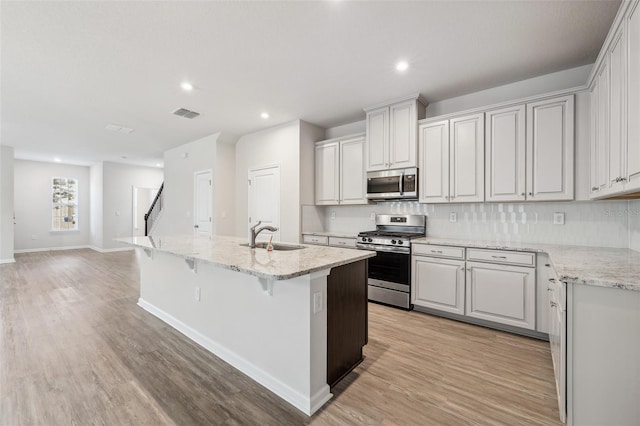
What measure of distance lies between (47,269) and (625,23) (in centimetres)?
913

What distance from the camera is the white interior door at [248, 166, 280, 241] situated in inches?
197

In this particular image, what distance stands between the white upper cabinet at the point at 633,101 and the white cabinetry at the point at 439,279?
66.2 inches

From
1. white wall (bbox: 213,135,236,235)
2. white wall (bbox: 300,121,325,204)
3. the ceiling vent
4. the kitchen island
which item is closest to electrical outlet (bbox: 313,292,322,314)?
the kitchen island

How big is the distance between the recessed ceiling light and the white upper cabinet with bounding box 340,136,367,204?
1.40 m

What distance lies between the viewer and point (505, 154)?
3.14 m

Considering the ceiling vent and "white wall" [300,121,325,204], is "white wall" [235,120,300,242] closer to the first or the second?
"white wall" [300,121,325,204]

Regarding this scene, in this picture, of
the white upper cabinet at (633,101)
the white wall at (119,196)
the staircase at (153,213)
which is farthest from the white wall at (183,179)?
the white upper cabinet at (633,101)

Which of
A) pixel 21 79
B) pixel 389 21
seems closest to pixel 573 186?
pixel 389 21

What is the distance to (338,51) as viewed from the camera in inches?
106

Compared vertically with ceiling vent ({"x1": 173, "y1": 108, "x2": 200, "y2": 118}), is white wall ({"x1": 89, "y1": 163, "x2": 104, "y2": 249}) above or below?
below

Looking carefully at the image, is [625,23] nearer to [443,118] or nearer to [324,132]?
[443,118]

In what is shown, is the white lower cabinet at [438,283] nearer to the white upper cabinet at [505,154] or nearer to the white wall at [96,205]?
the white upper cabinet at [505,154]

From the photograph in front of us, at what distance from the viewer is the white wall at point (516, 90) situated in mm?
3023

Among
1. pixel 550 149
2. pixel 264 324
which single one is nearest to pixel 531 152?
pixel 550 149
